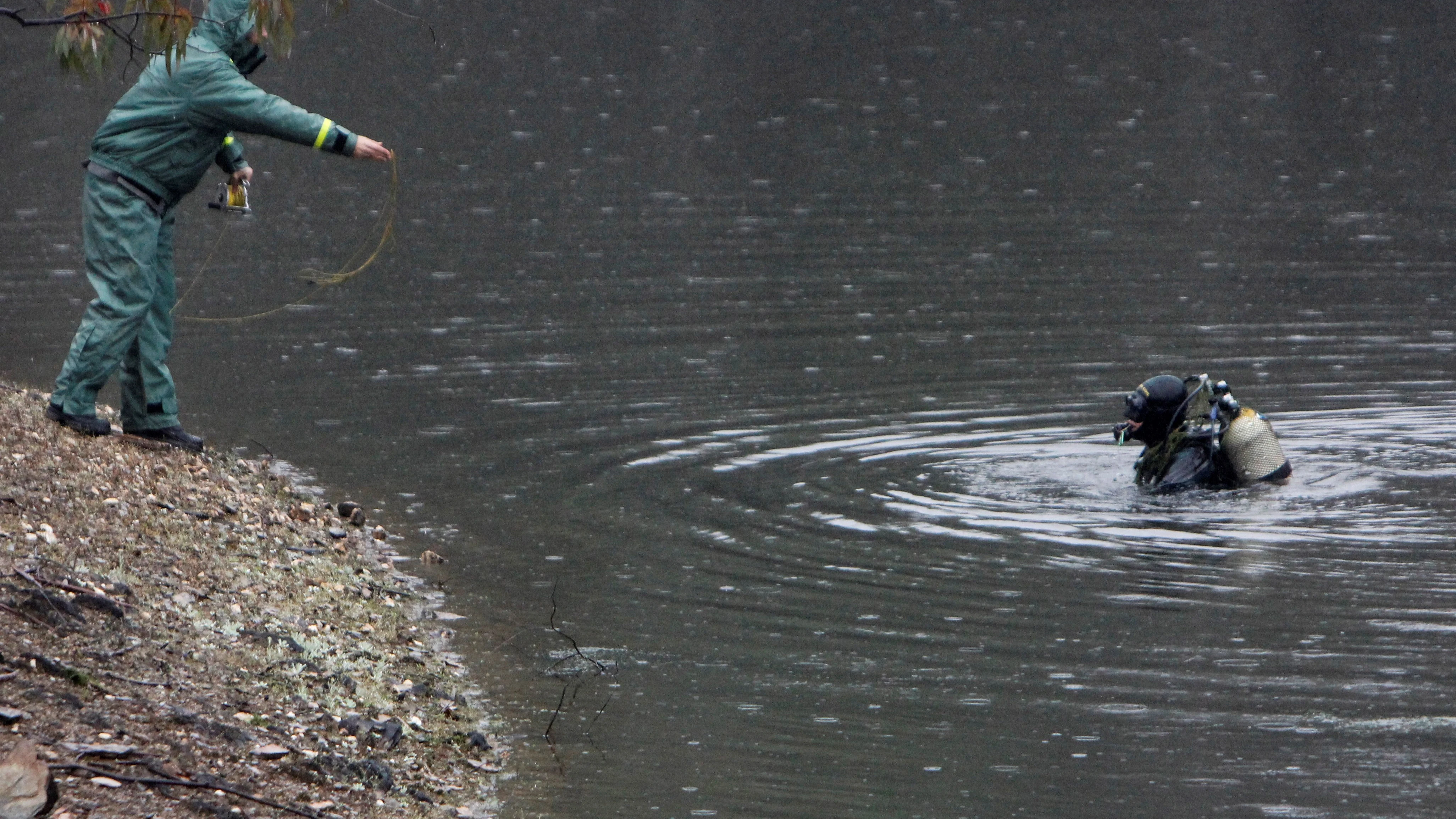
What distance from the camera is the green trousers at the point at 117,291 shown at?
9.69 metres

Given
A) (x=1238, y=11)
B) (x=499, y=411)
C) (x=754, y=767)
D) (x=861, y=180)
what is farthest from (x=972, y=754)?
(x=1238, y=11)

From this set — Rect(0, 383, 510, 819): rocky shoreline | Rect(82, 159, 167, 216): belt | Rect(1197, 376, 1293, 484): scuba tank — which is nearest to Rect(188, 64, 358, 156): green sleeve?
Rect(82, 159, 167, 216): belt

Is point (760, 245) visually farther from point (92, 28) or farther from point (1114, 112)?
point (92, 28)

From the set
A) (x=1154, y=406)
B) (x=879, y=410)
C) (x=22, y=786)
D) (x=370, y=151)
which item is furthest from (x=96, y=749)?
(x=879, y=410)

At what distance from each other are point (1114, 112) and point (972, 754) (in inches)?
997

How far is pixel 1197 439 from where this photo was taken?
11.9 meters

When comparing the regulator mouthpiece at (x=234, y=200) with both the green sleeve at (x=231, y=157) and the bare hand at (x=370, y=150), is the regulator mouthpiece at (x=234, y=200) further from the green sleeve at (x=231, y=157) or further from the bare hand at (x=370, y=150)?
the bare hand at (x=370, y=150)

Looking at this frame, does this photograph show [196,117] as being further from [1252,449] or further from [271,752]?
[1252,449]

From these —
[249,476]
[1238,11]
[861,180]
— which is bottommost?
[249,476]

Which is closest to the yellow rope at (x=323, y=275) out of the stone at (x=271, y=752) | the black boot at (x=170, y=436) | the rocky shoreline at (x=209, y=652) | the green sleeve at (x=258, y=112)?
the green sleeve at (x=258, y=112)

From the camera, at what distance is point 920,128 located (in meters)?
30.3

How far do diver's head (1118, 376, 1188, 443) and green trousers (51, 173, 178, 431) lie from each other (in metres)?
5.72

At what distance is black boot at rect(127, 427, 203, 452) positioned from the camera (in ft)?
34.5

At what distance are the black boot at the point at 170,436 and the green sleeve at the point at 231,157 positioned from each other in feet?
4.82
